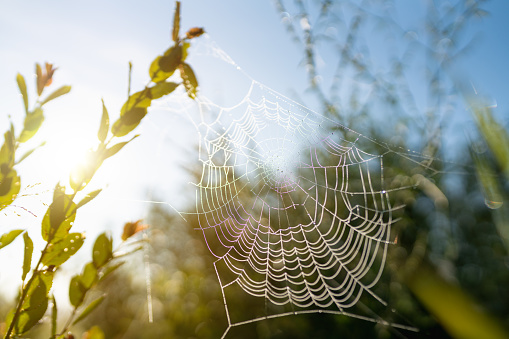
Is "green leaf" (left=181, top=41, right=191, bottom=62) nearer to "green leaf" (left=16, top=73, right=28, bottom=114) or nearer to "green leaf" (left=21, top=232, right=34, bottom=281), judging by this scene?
"green leaf" (left=16, top=73, right=28, bottom=114)

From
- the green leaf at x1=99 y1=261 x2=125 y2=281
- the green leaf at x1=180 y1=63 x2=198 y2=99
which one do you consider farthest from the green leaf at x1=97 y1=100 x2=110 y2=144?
the green leaf at x1=99 y1=261 x2=125 y2=281

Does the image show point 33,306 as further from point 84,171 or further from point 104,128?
point 104,128

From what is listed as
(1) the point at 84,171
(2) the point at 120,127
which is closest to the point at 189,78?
(2) the point at 120,127

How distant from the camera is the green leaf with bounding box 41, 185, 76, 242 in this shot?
77 cm

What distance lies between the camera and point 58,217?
2.54ft

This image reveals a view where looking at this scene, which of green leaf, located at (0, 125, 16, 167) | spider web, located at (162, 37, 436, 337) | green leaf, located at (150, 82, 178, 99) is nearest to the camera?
green leaf, located at (0, 125, 16, 167)

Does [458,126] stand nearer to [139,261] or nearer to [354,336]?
[354,336]

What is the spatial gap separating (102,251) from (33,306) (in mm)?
187

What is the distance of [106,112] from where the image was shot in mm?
827

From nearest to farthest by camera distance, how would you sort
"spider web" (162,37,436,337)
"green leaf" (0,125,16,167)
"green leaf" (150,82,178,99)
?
"green leaf" (0,125,16,167) → "green leaf" (150,82,178,99) → "spider web" (162,37,436,337)

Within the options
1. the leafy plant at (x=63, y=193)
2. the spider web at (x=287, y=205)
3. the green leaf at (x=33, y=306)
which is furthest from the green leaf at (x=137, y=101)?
the spider web at (x=287, y=205)

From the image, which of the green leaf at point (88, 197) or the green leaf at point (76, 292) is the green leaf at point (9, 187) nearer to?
the green leaf at point (88, 197)

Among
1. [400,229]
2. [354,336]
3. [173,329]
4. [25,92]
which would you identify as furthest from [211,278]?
[25,92]

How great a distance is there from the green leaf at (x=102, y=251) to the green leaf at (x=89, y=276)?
15mm
